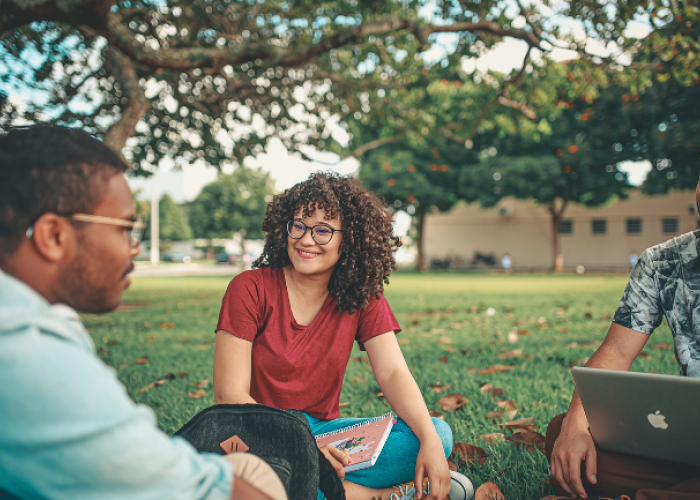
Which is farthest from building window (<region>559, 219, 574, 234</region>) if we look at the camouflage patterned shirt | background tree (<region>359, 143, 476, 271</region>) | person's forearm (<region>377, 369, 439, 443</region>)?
person's forearm (<region>377, 369, 439, 443</region>)

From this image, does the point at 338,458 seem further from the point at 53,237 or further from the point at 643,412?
the point at 53,237

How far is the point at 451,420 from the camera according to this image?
11.4ft

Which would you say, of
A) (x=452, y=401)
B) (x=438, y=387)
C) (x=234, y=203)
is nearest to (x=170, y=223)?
(x=234, y=203)

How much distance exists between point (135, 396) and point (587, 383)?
3.42m

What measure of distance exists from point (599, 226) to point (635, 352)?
3518 cm

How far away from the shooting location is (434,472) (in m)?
2.12

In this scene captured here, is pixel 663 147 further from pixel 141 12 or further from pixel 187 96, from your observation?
pixel 141 12

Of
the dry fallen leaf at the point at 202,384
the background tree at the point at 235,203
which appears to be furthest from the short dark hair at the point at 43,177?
the background tree at the point at 235,203

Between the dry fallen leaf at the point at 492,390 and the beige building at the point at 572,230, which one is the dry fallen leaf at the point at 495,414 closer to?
the dry fallen leaf at the point at 492,390

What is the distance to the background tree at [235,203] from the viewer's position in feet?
166

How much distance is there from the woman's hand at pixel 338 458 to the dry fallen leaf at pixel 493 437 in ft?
4.52

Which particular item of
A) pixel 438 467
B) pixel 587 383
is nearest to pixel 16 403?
pixel 438 467

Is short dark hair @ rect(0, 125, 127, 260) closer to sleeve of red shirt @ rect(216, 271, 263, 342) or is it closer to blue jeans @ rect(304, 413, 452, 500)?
sleeve of red shirt @ rect(216, 271, 263, 342)

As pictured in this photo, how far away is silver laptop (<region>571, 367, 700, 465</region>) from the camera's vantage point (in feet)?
5.82
